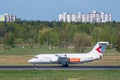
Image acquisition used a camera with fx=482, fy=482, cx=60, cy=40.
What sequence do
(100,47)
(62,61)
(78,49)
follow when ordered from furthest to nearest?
(78,49)
(100,47)
(62,61)

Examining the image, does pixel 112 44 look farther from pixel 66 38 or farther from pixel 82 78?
pixel 82 78

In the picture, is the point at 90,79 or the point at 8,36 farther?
the point at 8,36

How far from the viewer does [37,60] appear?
73.7m

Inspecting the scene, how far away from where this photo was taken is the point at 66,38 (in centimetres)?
19538

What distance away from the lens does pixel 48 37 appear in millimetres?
196875

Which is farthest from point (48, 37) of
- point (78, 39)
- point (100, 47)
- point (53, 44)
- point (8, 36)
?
point (100, 47)

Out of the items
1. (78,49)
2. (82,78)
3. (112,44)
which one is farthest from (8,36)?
(82,78)

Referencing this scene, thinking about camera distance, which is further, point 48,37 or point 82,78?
point 48,37

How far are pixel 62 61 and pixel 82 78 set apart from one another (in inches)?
1074

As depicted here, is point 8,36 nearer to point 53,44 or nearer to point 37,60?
point 53,44

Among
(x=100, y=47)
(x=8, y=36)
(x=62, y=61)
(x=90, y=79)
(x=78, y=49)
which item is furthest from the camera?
(x=8, y=36)

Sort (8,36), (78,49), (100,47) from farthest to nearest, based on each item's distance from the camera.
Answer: (8,36), (78,49), (100,47)

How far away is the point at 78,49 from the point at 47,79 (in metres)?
90.7

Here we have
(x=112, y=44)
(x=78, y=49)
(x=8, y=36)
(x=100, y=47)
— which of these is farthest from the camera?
(x=8, y=36)
